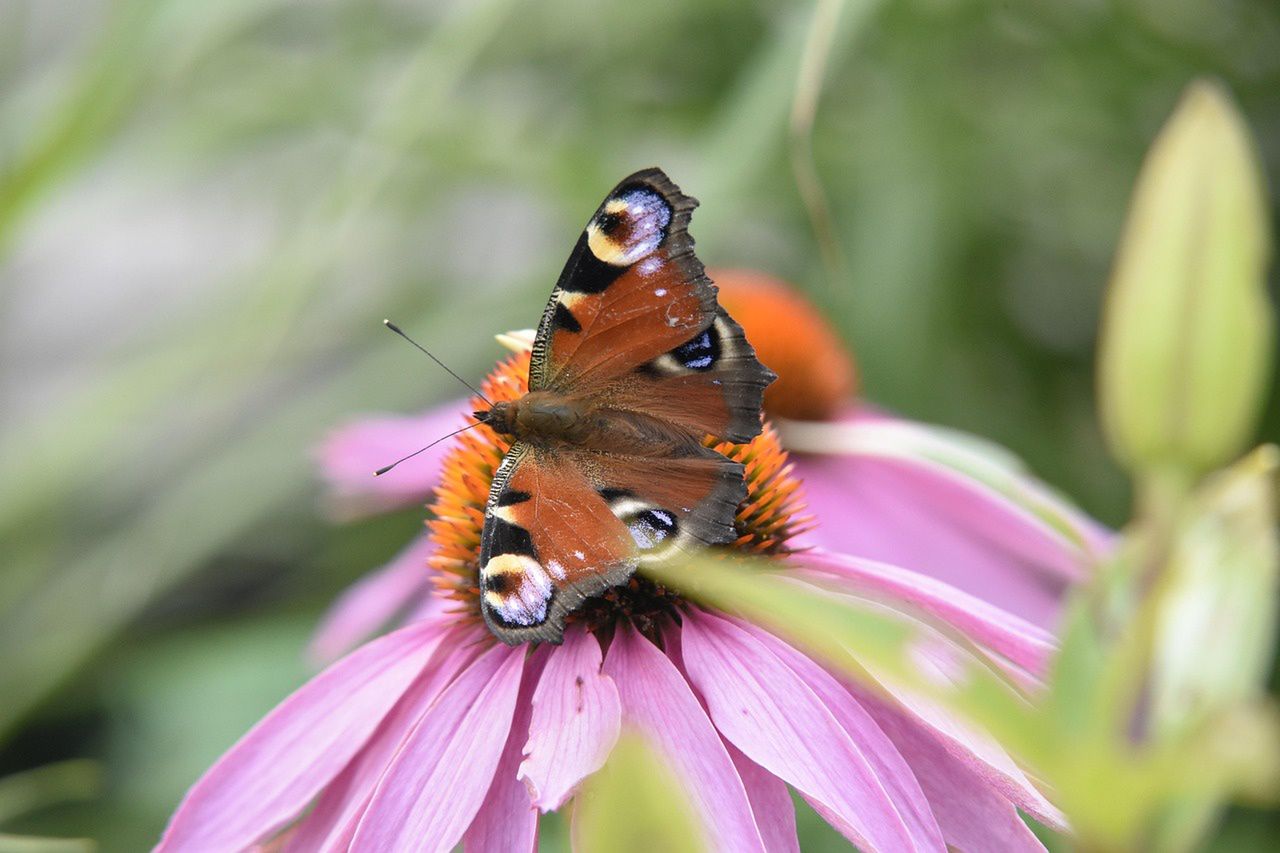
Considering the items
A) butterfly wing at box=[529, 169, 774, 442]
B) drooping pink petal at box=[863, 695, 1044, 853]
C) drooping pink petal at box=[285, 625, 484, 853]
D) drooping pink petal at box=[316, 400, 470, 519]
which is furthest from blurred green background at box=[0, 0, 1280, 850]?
drooping pink petal at box=[863, 695, 1044, 853]

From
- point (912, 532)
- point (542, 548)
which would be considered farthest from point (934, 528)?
Answer: point (542, 548)

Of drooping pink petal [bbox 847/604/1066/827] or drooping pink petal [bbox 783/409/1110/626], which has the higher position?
drooping pink petal [bbox 847/604/1066/827]

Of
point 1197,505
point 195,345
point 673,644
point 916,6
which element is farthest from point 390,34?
point 1197,505

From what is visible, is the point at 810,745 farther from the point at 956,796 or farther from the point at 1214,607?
the point at 1214,607

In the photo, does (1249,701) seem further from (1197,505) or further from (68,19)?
(68,19)

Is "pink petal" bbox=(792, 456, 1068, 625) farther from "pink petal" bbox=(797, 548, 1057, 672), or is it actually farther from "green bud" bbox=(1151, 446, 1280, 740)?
"green bud" bbox=(1151, 446, 1280, 740)

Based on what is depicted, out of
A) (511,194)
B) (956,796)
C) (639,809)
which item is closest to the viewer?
(639,809)
